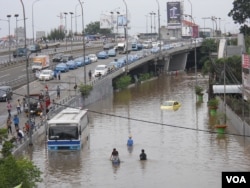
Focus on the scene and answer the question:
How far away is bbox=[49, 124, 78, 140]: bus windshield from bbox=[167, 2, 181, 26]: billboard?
135896 mm

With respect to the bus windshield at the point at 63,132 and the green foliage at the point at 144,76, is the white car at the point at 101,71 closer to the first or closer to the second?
the green foliage at the point at 144,76

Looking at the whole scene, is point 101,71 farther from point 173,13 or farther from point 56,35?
point 173,13

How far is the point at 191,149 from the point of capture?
1393 inches

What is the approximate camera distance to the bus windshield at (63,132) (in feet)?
111

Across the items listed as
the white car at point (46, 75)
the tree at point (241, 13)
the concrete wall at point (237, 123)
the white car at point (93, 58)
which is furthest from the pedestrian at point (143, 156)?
the tree at point (241, 13)

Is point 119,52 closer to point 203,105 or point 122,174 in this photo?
point 203,105

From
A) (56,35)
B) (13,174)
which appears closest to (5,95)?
(13,174)

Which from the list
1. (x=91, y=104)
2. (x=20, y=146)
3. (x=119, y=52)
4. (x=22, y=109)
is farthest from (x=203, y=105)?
(x=119, y=52)

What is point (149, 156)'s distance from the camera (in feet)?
109

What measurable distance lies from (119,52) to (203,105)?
4254 centimetres

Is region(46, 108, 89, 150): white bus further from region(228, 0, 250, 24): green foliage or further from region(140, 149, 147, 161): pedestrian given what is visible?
region(228, 0, 250, 24): green foliage

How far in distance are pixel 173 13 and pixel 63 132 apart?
13758cm

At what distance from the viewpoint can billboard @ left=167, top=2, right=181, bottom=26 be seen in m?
168

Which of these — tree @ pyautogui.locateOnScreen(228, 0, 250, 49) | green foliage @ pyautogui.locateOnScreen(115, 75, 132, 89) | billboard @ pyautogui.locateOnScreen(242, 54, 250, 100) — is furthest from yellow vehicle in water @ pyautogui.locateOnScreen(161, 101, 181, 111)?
tree @ pyautogui.locateOnScreen(228, 0, 250, 49)
